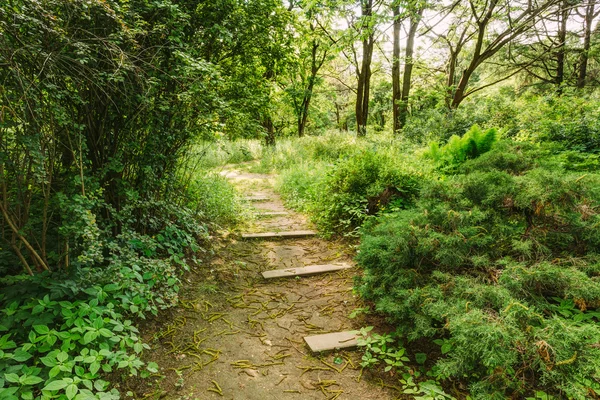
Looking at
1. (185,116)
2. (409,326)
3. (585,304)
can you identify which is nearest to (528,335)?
(585,304)

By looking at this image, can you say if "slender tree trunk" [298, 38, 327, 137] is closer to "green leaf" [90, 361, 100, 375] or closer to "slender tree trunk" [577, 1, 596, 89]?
"slender tree trunk" [577, 1, 596, 89]

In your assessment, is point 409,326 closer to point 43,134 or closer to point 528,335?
point 528,335

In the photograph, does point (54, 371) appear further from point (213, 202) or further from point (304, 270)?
point (213, 202)

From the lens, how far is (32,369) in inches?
64.4

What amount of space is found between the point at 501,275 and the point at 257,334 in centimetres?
200

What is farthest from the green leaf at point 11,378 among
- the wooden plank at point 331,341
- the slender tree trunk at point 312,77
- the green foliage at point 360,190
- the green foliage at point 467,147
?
the slender tree trunk at point 312,77

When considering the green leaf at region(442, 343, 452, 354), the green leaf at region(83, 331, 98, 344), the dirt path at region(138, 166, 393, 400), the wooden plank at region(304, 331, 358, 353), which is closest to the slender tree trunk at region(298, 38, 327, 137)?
the dirt path at region(138, 166, 393, 400)

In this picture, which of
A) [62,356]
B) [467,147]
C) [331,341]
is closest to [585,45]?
[467,147]

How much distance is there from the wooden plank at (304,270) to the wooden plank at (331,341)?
3.54 feet

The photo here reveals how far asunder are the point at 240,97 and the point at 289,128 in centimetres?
1835

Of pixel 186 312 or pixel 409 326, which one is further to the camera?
pixel 186 312

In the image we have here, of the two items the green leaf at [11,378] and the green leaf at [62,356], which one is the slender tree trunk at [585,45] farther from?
the green leaf at [11,378]

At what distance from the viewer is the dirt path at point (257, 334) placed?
2.18 meters

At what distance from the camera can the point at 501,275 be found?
216 centimetres
